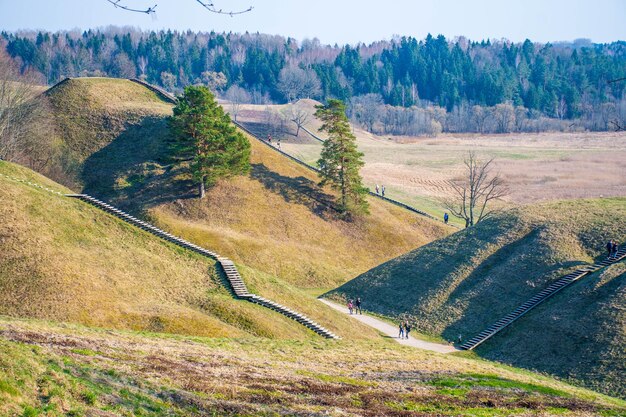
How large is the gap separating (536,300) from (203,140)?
41.1 m

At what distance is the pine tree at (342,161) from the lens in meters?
83.4

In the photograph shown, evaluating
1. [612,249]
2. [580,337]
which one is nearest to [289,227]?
[612,249]

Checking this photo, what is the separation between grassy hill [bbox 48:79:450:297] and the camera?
242 feet

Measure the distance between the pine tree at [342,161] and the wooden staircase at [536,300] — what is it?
3409cm

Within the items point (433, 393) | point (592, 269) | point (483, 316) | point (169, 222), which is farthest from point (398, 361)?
point (169, 222)

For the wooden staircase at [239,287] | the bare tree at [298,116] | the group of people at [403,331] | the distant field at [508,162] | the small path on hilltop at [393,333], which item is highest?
the bare tree at [298,116]

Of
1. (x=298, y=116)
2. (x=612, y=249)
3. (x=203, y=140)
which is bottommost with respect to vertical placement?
(x=612, y=249)

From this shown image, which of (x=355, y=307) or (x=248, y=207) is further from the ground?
(x=248, y=207)

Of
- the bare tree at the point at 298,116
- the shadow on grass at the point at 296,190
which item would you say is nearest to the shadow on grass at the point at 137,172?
the shadow on grass at the point at 296,190

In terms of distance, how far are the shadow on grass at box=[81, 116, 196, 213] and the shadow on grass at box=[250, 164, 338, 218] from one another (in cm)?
948

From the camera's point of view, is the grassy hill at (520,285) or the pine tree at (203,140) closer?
the grassy hill at (520,285)

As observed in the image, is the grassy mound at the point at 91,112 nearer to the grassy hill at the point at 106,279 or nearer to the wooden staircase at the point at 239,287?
the wooden staircase at the point at 239,287

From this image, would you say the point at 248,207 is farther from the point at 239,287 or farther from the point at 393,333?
the point at 393,333

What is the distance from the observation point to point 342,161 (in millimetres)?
84688
